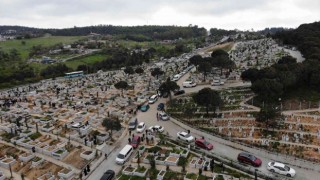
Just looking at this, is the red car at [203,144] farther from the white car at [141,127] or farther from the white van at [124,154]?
the white car at [141,127]

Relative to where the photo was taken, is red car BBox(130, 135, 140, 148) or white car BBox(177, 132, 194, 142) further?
white car BBox(177, 132, 194, 142)

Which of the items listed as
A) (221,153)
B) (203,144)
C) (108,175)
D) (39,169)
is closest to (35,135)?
(39,169)

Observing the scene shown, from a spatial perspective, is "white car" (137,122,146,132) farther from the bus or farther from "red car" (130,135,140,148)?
the bus

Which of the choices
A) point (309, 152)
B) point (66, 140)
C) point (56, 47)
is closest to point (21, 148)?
point (66, 140)

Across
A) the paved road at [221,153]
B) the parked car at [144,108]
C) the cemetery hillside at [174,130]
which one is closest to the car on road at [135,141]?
the cemetery hillside at [174,130]

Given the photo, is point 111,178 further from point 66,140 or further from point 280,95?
point 280,95

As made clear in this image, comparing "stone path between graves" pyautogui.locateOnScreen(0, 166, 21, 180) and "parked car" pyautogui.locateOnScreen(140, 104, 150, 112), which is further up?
"parked car" pyautogui.locateOnScreen(140, 104, 150, 112)

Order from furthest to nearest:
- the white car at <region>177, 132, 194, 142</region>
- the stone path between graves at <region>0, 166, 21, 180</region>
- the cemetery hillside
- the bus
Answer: the bus
the white car at <region>177, 132, 194, 142</region>
the stone path between graves at <region>0, 166, 21, 180</region>
the cemetery hillside

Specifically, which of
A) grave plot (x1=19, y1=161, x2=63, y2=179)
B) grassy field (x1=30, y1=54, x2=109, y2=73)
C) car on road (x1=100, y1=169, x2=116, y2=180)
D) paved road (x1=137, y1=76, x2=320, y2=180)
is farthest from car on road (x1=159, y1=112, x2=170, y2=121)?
grassy field (x1=30, y1=54, x2=109, y2=73)
